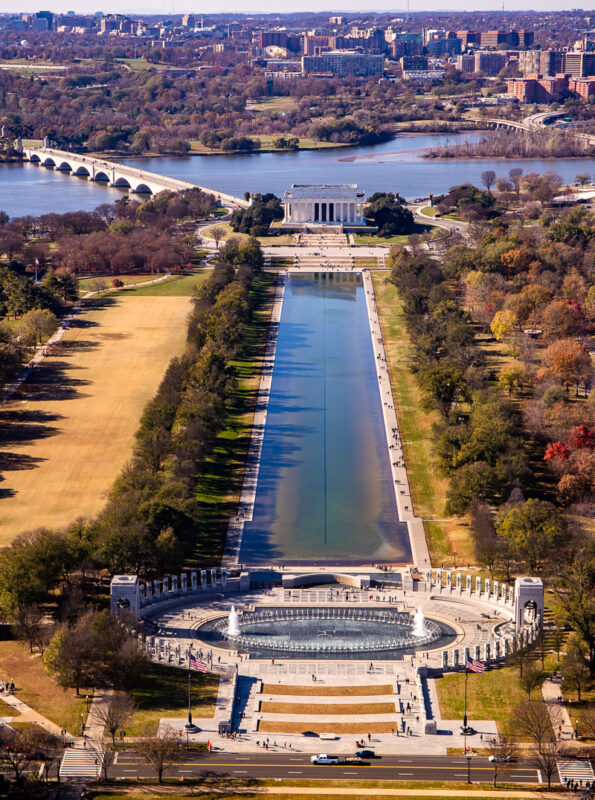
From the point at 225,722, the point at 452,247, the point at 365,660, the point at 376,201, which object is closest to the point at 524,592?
the point at 365,660

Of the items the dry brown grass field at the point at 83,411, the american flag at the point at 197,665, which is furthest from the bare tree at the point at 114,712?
the dry brown grass field at the point at 83,411

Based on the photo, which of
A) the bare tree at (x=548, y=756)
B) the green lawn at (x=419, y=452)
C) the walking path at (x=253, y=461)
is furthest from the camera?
the green lawn at (x=419, y=452)

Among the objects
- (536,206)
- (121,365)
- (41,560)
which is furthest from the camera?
(536,206)

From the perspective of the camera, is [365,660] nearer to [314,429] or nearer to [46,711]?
[46,711]

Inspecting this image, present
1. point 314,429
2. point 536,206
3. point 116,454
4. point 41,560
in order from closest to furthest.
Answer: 1. point 41,560
2. point 116,454
3. point 314,429
4. point 536,206

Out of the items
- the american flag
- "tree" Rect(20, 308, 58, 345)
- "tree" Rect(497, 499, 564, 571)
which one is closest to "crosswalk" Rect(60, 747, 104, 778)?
the american flag

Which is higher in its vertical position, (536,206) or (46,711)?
(536,206)

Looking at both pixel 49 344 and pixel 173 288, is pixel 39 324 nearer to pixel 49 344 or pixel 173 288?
pixel 49 344

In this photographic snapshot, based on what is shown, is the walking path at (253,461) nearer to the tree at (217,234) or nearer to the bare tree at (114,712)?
the bare tree at (114,712)
